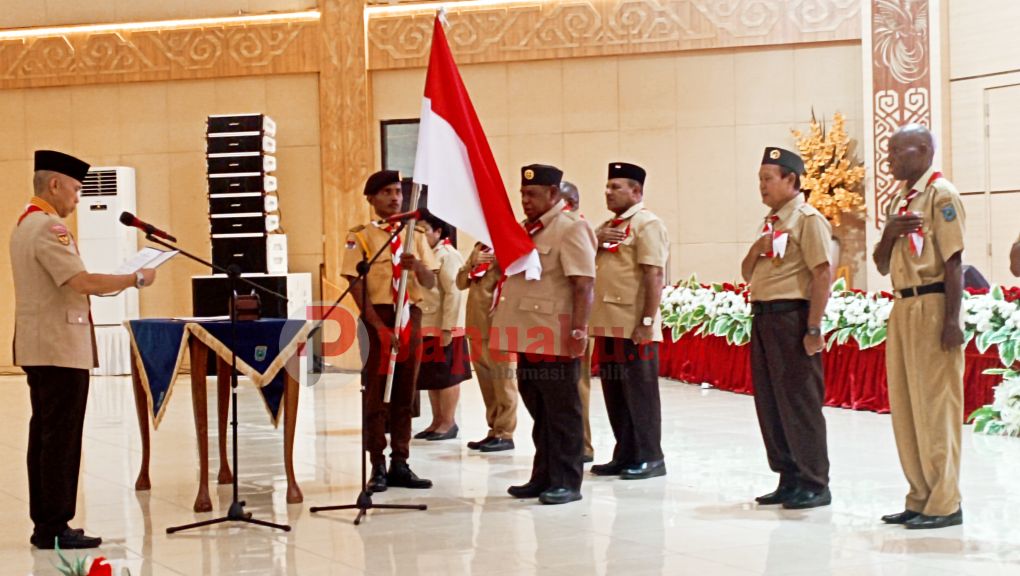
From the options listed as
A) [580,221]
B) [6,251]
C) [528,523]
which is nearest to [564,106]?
[6,251]

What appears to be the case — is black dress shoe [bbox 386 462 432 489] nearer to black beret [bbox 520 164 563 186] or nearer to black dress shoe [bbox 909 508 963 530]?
black beret [bbox 520 164 563 186]

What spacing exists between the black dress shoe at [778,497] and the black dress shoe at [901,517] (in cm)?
57

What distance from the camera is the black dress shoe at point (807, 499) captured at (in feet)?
18.6

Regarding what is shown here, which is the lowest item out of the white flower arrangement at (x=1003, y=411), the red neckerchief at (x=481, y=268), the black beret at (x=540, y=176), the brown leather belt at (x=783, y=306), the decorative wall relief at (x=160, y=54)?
the white flower arrangement at (x=1003, y=411)

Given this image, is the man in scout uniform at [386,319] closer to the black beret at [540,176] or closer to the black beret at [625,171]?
the black beret at [540,176]

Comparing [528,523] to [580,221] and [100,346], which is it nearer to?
[580,221]

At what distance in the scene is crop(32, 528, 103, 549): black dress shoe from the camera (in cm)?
516

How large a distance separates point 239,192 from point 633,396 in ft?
26.4

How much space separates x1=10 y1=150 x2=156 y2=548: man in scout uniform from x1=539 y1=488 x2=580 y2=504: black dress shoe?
6.88 feet

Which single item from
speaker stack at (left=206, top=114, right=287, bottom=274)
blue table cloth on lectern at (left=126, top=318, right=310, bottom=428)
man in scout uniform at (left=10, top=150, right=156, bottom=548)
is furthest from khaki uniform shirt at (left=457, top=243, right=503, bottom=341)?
speaker stack at (left=206, top=114, right=287, bottom=274)

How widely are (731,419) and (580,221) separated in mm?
3753

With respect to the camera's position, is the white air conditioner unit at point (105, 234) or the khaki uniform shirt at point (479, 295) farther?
the white air conditioner unit at point (105, 234)

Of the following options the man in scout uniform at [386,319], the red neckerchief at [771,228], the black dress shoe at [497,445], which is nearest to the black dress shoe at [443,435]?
the black dress shoe at [497,445]

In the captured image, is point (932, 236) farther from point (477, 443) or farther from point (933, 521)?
point (477, 443)
